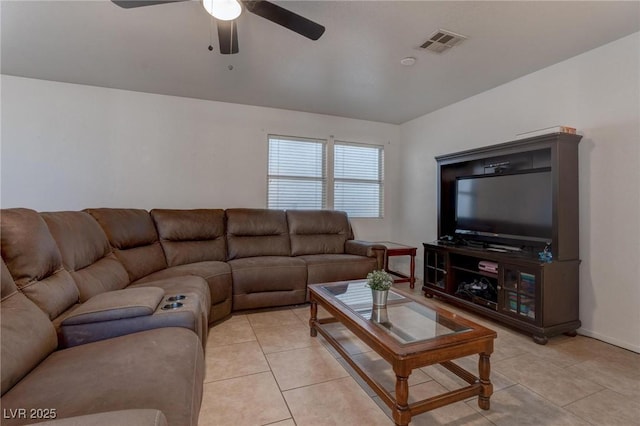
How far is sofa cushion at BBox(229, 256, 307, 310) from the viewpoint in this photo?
2963 mm

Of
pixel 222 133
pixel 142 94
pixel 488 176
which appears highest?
pixel 142 94

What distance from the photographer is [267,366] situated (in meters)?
2.01

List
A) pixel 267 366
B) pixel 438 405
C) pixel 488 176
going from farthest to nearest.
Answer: pixel 488 176 < pixel 267 366 < pixel 438 405

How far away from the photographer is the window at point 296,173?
429 centimetres

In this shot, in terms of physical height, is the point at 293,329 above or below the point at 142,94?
below

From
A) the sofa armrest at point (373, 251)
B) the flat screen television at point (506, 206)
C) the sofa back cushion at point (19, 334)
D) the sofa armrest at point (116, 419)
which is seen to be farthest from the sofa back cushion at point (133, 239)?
the flat screen television at point (506, 206)

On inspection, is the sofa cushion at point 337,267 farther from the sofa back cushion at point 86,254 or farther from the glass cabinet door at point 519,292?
the sofa back cushion at point 86,254

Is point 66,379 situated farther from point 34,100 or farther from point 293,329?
point 34,100

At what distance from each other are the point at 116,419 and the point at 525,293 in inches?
114

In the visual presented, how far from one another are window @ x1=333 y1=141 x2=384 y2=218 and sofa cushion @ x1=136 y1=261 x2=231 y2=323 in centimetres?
228

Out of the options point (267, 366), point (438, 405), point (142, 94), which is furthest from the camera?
point (142, 94)

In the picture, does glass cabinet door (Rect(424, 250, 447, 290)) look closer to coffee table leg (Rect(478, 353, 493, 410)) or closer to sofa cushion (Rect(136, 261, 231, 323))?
coffee table leg (Rect(478, 353, 493, 410))

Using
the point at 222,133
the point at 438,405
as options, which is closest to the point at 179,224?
the point at 222,133

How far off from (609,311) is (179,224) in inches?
160
